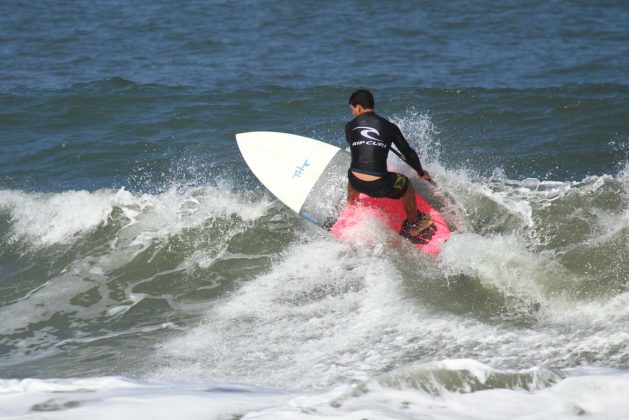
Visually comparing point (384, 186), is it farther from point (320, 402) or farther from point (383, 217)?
point (320, 402)

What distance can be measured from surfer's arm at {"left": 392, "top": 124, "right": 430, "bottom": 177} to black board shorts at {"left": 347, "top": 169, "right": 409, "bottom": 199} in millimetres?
174

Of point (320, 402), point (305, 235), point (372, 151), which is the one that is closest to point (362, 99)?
point (372, 151)

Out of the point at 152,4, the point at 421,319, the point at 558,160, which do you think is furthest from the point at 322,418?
the point at 152,4

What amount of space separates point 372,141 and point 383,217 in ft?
2.47

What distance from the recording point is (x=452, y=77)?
13102 millimetres

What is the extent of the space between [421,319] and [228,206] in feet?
10.8

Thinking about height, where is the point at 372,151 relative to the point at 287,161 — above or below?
above

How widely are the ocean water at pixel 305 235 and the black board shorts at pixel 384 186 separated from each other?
477mm

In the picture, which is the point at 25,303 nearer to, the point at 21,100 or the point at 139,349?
the point at 139,349

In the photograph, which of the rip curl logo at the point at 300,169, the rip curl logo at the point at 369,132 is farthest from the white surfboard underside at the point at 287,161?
the rip curl logo at the point at 369,132

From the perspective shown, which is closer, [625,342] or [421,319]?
[625,342]

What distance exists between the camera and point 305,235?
788 centimetres

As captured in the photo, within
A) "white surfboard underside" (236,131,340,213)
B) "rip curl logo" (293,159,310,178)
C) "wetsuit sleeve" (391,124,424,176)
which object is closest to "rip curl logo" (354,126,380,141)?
"wetsuit sleeve" (391,124,424,176)

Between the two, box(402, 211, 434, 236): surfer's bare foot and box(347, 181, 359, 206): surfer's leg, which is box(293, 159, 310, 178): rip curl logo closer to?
box(347, 181, 359, 206): surfer's leg
